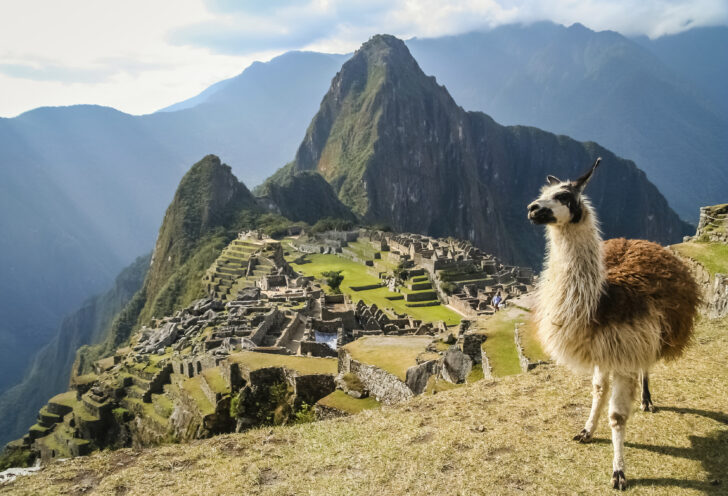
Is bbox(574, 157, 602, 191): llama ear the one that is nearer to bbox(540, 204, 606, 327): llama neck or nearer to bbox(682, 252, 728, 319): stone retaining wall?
bbox(540, 204, 606, 327): llama neck

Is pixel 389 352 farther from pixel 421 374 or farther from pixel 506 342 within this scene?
pixel 506 342

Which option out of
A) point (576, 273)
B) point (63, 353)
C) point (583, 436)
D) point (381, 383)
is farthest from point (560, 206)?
point (63, 353)

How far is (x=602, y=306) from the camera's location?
438 centimetres

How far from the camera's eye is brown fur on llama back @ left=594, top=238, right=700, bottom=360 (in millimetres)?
4363

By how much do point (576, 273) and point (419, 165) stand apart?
176 metres

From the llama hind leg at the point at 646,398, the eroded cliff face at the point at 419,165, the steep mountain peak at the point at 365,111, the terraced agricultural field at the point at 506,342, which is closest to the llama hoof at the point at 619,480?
the llama hind leg at the point at 646,398

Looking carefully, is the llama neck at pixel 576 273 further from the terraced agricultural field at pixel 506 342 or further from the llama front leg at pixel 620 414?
the terraced agricultural field at pixel 506 342

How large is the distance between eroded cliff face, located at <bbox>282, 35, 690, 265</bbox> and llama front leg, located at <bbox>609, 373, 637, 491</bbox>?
5899 inches

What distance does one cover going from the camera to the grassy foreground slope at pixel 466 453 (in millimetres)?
4242

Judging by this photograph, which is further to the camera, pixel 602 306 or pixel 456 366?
pixel 456 366

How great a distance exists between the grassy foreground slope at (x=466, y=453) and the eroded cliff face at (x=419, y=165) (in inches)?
5834

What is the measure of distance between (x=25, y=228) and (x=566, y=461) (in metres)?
197

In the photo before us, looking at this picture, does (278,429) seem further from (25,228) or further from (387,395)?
(25,228)

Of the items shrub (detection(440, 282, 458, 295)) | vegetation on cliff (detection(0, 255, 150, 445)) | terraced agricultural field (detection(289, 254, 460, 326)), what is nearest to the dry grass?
terraced agricultural field (detection(289, 254, 460, 326))
